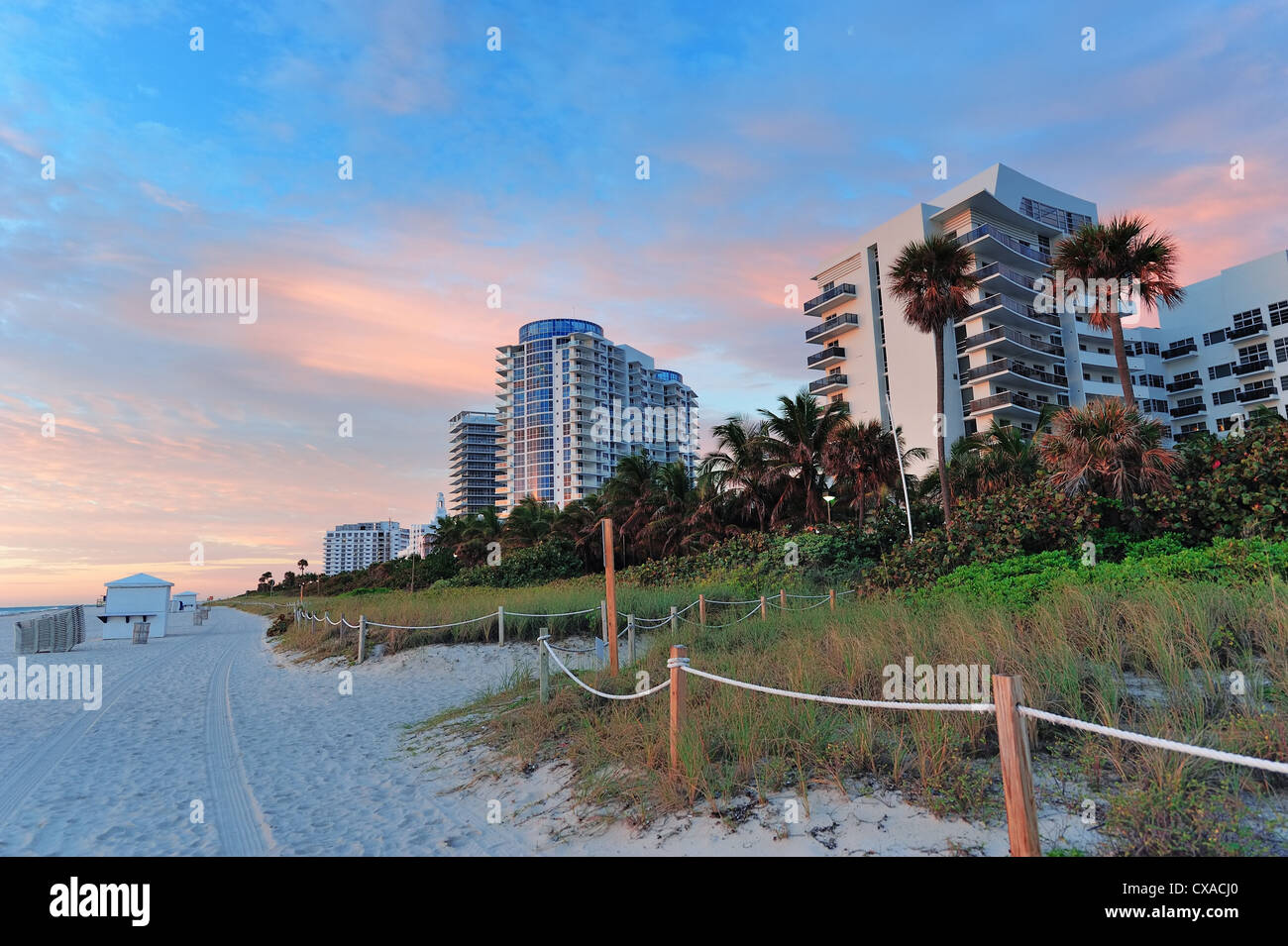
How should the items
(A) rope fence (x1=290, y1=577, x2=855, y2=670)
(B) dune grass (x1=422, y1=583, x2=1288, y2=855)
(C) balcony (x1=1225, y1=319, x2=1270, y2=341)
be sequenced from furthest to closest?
(C) balcony (x1=1225, y1=319, x2=1270, y2=341)
(A) rope fence (x1=290, y1=577, x2=855, y2=670)
(B) dune grass (x1=422, y1=583, x2=1288, y2=855)

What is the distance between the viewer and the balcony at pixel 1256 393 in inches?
1852

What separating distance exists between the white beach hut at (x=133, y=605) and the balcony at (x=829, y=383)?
1680 inches

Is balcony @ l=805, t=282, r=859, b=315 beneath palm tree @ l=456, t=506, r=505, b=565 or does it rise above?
above

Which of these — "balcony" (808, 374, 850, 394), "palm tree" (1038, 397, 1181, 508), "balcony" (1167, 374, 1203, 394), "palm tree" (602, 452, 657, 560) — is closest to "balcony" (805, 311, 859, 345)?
"balcony" (808, 374, 850, 394)

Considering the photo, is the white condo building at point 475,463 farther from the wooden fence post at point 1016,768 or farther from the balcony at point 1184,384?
the wooden fence post at point 1016,768

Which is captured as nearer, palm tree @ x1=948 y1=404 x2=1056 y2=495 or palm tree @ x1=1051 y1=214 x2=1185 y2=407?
palm tree @ x1=1051 y1=214 x2=1185 y2=407

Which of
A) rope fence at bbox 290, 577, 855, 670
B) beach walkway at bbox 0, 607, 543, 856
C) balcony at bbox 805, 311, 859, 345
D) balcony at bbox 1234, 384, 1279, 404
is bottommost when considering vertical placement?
beach walkway at bbox 0, 607, 543, 856

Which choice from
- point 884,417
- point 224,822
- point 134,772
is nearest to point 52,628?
point 134,772

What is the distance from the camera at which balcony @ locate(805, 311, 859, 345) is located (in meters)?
50.3

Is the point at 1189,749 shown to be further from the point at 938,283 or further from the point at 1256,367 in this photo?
the point at 1256,367

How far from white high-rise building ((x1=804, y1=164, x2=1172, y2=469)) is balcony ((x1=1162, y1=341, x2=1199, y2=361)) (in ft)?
7.13

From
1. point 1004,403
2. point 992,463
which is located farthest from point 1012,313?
point 992,463

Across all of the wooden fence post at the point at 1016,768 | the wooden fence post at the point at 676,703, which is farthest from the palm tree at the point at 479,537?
the wooden fence post at the point at 1016,768

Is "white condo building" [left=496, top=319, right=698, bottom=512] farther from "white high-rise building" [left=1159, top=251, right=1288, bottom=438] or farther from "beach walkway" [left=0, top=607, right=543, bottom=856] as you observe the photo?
"beach walkway" [left=0, top=607, right=543, bottom=856]
